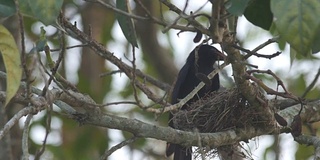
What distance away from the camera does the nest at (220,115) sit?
3.72 metres

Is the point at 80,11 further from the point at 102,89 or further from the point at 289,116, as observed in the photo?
the point at 289,116

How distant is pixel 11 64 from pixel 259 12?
0.88 meters

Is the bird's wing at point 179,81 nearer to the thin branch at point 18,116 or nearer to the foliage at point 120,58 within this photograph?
the foliage at point 120,58

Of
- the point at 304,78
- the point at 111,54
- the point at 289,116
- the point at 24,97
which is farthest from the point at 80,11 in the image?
the point at 24,97

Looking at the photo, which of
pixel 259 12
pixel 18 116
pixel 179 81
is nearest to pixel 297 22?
pixel 259 12

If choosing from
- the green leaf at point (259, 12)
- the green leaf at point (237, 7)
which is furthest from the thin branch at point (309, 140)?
the green leaf at point (237, 7)

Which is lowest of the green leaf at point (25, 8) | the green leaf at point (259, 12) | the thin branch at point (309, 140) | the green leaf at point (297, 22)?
the green leaf at point (297, 22)

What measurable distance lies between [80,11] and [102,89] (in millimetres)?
674

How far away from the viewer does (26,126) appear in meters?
2.69

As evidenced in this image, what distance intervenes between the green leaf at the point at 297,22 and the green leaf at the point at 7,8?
0.82m

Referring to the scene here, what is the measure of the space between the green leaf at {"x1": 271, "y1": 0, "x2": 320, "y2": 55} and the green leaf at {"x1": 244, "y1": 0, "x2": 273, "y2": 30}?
1.80 ft

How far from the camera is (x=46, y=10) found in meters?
2.15

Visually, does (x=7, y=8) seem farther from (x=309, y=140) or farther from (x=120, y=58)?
(x=309, y=140)

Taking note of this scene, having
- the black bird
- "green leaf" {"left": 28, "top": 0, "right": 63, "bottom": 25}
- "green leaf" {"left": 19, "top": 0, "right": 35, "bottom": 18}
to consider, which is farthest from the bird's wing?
"green leaf" {"left": 28, "top": 0, "right": 63, "bottom": 25}
